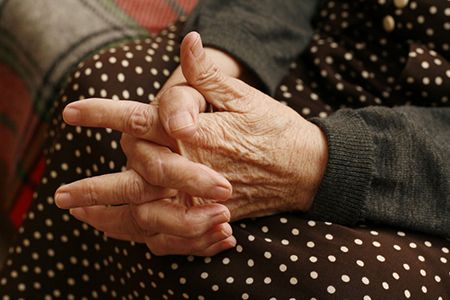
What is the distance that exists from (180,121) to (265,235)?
0.26 m

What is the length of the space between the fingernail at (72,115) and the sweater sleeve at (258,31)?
0.32 meters

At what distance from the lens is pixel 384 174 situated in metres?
0.62

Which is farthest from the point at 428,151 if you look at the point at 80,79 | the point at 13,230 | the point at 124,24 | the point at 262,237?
the point at 13,230

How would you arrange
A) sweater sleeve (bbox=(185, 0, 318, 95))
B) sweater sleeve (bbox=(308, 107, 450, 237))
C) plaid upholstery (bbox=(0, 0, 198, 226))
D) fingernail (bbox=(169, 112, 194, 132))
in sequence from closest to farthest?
1. fingernail (bbox=(169, 112, 194, 132))
2. sweater sleeve (bbox=(308, 107, 450, 237))
3. sweater sleeve (bbox=(185, 0, 318, 95))
4. plaid upholstery (bbox=(0, 0, 198, 226))

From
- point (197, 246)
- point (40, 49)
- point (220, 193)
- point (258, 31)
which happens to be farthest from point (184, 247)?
point (40, 49)

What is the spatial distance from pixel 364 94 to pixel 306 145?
0.28 metres

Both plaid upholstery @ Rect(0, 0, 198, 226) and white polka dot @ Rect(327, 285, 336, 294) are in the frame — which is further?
plaid upholstery @ Rect(0, 0, 198, 226)

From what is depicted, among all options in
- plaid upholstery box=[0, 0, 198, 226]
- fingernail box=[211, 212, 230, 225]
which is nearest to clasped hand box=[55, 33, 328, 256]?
fingernail box=[211, 212, 230, 225]

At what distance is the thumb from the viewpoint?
1.84 feet

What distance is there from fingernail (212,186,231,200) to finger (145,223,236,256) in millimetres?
62

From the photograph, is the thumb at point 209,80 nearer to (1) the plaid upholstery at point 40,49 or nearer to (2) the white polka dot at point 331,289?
(2) the white polka dot at point 331,289

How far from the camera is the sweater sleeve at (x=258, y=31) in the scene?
77 cm

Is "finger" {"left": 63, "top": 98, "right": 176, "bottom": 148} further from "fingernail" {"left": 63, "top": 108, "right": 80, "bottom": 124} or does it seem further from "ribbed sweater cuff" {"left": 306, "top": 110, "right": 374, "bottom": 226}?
"ribbed sweater cuff" {"left": 306, "top": 110, "right": 374, "bottom": 226}

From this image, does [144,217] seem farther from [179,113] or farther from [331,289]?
[331,289]
